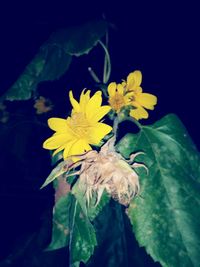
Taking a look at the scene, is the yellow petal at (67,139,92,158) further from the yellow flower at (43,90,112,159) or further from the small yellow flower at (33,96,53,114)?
the small yellow flower at (33,96,53,114)

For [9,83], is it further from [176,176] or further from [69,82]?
[176,176]

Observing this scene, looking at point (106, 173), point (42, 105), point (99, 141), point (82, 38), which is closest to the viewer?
point (106, 173)

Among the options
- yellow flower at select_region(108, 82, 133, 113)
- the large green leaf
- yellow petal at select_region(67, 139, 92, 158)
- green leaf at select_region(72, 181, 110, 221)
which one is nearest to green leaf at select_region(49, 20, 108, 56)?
the large green leaf

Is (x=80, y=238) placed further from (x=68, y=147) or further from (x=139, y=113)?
(x=139, y=113)

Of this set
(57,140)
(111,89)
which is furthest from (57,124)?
(111,89)

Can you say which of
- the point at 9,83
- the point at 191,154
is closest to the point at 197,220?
the point at 191,154

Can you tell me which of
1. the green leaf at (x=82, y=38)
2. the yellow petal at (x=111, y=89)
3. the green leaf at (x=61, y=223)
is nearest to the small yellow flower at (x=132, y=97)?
the yellow petal at (x=111, y=89)
